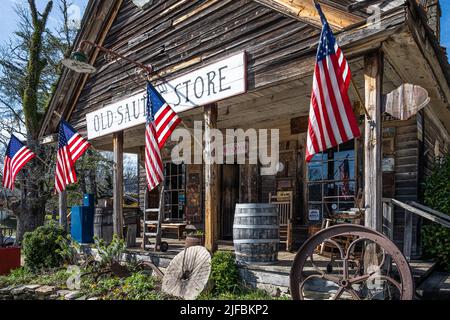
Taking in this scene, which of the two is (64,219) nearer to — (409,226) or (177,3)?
(177,3)

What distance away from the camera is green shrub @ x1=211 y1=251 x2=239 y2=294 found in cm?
494

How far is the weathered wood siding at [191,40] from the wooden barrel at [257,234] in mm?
1878

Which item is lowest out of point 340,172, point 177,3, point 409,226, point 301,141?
point 409,226

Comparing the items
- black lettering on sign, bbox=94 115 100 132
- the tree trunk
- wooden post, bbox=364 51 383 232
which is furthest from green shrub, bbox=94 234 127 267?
the tree trunk

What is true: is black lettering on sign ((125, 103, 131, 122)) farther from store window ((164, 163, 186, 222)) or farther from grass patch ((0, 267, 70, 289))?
store window ((164, 163, 186, 222))

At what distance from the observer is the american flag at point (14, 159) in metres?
8.55

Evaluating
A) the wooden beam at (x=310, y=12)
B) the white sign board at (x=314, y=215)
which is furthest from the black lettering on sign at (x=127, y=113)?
the white sign board at (x=314, y=215)

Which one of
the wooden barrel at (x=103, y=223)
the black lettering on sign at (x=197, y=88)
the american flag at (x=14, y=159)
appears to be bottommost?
the wooden barrel at (x=103, y=223)

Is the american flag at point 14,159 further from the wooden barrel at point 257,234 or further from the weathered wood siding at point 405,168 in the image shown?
the weathered wood siding at point 405,168

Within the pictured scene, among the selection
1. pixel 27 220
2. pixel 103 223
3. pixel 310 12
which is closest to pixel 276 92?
pixel 310 12

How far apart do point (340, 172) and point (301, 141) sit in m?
1.13

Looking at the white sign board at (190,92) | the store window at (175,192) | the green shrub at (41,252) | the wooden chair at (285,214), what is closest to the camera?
the white sign board at (190,92)
